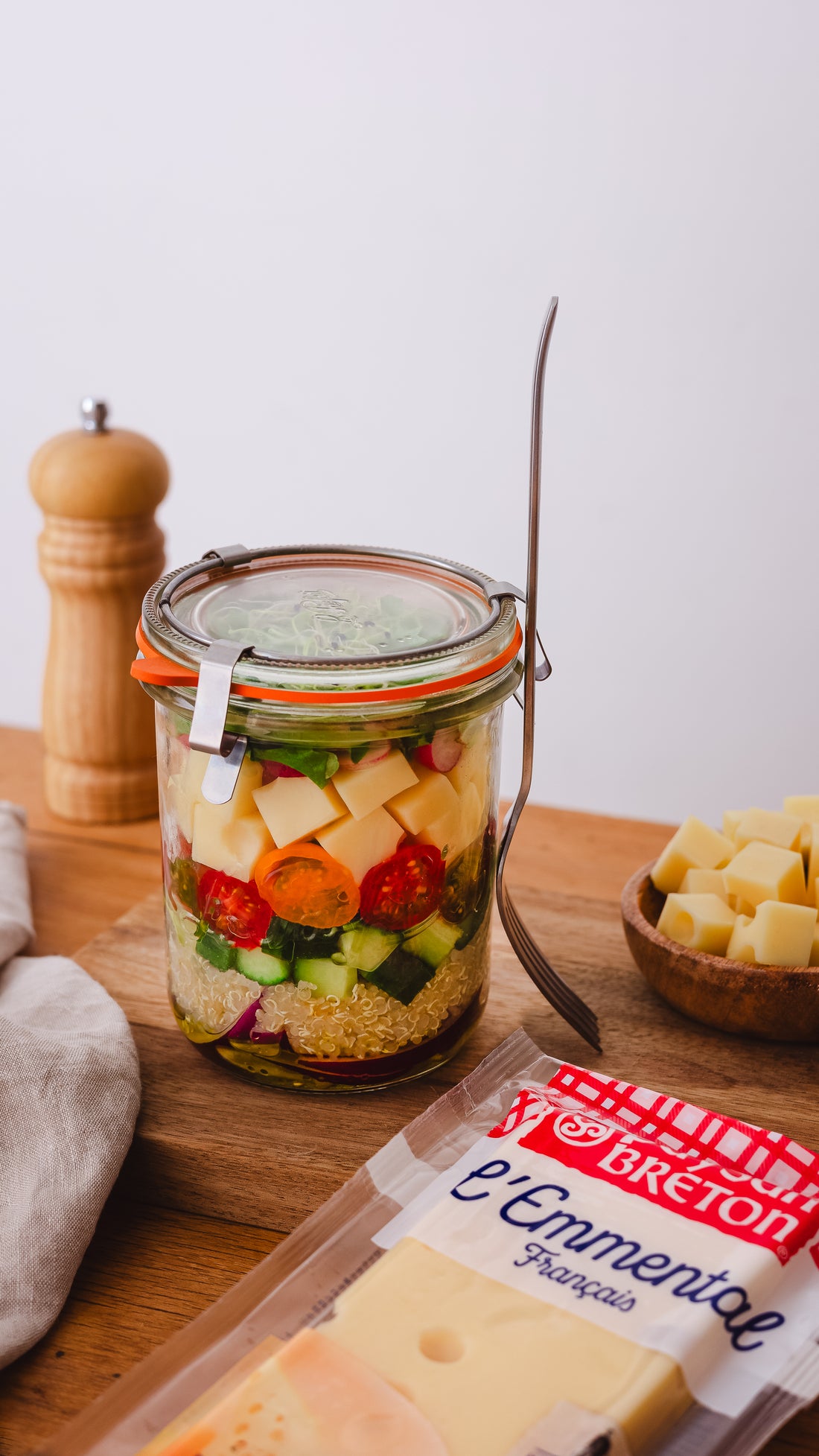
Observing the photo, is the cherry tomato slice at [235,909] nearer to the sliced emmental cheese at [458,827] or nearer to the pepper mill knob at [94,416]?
the sliced emmental cheese at [458,827]

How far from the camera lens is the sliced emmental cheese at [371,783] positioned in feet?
2.02

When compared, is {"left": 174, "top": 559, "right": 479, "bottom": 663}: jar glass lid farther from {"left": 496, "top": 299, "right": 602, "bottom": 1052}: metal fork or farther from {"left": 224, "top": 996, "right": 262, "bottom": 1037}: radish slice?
{"left": 224, "top": 996, "right": 262, "bottom": 1037}: radish slice

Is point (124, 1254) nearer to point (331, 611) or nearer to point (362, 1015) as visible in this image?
point (362, 1015)

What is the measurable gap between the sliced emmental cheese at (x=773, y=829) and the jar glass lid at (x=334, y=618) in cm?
23

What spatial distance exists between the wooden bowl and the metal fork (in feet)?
0.17

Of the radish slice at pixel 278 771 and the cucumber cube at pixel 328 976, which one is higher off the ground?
the radish slice at pixel 278 771

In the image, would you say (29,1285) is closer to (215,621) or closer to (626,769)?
(215,621)

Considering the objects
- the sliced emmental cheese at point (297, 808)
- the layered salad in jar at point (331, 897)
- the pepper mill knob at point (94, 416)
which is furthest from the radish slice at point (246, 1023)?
the pepper mill knob at point (94, 416)

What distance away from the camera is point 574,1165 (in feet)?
1.91

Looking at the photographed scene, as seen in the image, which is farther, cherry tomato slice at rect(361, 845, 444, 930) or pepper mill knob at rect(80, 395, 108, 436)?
pepper mill knob at rect(80, 395, 108, 436)

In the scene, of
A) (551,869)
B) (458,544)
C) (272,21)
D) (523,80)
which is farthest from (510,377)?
(551,869)

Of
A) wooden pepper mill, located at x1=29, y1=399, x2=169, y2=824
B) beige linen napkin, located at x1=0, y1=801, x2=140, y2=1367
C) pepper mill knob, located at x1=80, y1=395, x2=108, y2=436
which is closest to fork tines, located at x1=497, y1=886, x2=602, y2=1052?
beige linen napkin, located at x1=0, y1=801, x2=140, y2=1367

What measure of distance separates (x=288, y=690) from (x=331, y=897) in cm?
11

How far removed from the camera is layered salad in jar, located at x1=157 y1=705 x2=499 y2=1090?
623 mm
